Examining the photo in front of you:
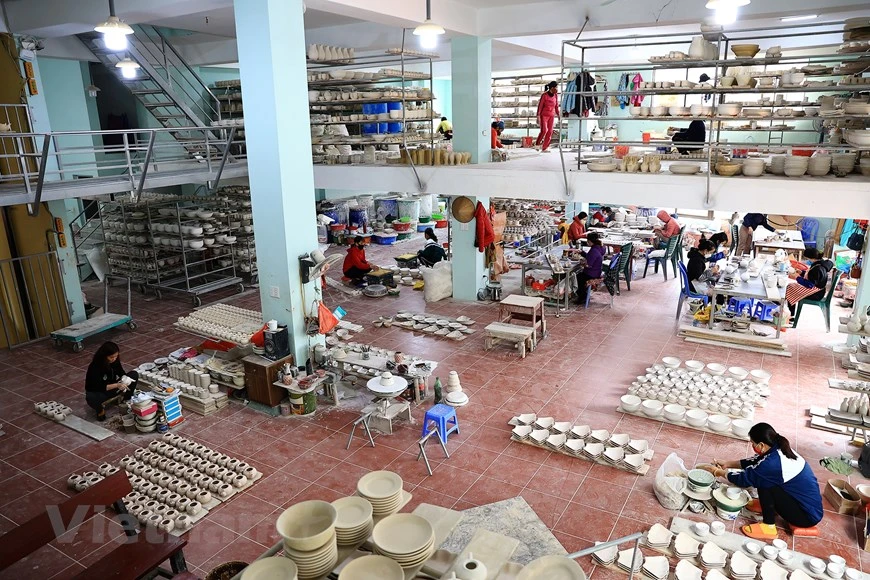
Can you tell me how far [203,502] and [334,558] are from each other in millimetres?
3902

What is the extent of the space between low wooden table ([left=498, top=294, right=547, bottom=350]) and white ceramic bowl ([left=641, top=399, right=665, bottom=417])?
2.69 m

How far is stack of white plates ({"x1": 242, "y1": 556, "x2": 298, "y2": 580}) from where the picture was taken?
124 inches

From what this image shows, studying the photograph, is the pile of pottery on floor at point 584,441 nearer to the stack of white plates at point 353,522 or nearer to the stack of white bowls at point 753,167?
the stack of white plates at point 353,522

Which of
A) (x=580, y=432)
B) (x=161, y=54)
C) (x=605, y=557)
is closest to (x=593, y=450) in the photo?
(x=580, y=432)

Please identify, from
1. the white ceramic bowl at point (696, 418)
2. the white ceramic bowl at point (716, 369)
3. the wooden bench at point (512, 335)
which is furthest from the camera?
the wooden bench at point (512, 335)

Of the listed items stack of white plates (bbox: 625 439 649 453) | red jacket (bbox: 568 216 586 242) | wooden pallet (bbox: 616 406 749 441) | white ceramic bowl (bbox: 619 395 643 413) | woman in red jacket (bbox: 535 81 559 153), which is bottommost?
wooden pallet (bbox: 616 406 749 441)

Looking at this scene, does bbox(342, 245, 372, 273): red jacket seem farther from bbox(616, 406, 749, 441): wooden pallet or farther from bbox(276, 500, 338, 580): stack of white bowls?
bbox(276, 500, 338, 580): stack of white bowls

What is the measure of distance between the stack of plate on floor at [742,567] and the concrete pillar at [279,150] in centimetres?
607

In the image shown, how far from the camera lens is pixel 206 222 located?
44.2 feet

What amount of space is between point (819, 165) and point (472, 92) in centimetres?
633

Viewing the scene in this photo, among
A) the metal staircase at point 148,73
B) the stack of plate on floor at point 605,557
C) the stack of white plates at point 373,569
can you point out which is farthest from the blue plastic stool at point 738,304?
the metal staircase at point 148,73

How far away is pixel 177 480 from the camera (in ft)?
22.6

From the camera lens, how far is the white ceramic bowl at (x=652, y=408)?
8047 millimetres

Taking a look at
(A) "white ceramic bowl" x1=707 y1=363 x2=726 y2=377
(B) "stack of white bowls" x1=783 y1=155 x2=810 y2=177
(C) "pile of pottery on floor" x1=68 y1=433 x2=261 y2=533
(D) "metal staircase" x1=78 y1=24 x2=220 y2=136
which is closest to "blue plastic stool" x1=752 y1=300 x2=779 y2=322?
(A) "white ceramic bowl" x1=707 y1=363 x2=726 y2=377
